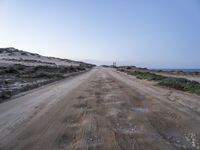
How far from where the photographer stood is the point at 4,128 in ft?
18.1

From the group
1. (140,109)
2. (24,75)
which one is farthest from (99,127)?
(24,75)

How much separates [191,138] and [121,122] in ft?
5.96

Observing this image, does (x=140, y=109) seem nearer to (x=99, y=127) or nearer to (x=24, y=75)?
(x=99, y=127)

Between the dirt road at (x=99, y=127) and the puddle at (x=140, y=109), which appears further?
the puddle at (x=140, y=109)

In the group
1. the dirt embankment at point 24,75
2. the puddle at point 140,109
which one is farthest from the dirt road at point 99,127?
the dirt embankment at point 24,75

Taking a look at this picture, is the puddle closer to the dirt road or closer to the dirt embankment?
the dirt road

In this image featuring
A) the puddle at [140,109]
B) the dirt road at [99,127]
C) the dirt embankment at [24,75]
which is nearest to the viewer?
the dirt road at [99,127]

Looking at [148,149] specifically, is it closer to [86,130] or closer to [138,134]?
[138,134]

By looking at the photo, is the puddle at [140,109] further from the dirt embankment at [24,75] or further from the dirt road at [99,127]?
the dirt embankment at [24,75]

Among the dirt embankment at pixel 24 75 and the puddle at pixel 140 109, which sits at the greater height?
the puddle at pixel 140 109

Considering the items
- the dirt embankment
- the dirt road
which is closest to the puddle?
the dirt road

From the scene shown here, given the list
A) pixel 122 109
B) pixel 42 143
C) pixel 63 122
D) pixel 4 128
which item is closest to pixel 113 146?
pixel 42 143

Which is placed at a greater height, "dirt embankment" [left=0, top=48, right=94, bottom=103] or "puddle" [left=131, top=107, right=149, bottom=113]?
"puddle" [left=131, top=107, right=149, bottom=113]

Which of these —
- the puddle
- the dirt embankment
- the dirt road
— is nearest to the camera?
the dirt road
